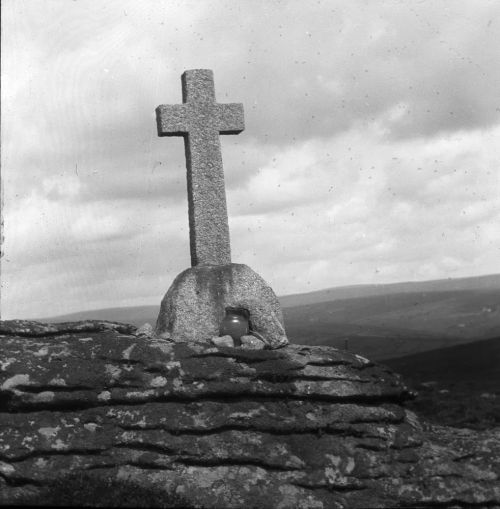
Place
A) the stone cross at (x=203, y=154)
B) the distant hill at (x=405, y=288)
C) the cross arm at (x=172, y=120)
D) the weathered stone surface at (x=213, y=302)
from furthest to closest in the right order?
the distant hill at (x=405, y=288) < the cross arm at (x=172, y=120) < the stone cross at (x=203, y=154) < the weathered stone surface at (x=213, y=302)

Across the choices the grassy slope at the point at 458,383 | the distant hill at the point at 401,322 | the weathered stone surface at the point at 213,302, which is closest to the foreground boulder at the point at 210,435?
the weathered stone surface at the point at 213,302

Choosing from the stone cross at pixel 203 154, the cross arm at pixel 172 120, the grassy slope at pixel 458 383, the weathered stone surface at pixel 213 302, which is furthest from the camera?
the grassy slope at pixel 458 383

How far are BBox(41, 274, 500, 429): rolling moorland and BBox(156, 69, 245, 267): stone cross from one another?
479 cm

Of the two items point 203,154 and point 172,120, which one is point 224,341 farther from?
point 172,120

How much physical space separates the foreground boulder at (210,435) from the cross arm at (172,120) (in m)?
6.07

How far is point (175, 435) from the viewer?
759 centimetres

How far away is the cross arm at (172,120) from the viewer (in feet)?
44.6

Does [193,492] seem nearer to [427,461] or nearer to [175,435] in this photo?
[175,435]

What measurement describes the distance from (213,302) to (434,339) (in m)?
44.9

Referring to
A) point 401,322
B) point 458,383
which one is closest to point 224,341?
point 458,383

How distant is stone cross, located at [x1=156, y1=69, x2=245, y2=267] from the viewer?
13430 millimetres

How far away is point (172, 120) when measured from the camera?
13.6 metres

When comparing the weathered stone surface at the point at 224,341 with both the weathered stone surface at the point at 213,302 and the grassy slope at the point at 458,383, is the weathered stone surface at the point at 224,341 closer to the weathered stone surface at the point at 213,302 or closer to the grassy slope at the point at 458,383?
the weathered stone surface at the point at 213,302

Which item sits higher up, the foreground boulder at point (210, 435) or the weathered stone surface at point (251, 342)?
the weathered stone surface at point (251, 342)
